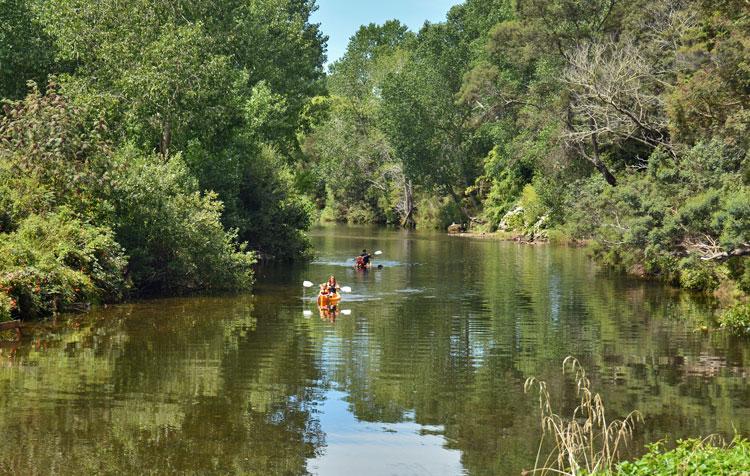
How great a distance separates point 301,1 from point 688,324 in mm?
61136

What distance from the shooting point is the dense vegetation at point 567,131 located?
31.2 m

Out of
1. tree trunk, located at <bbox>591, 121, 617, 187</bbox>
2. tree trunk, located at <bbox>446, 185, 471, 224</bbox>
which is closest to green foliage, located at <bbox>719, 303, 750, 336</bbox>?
tree trunk, located at <bbox>591, 121, 617, 187</bbox>

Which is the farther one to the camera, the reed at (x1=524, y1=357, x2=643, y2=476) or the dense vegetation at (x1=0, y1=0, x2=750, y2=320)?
the dense vegetation at (x1=0, y1=0, x2=750, y2=320)

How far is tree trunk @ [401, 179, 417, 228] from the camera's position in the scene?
101000 millimetres

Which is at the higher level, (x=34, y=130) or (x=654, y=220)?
(x=34, y=130)

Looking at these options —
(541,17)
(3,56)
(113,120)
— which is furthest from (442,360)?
(541,17)

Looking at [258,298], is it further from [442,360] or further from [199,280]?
[442,360]

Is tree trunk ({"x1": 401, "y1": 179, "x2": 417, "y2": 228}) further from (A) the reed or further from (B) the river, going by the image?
(A) the reed

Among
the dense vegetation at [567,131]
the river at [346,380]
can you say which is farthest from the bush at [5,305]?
the dense vegetation at [567,131]

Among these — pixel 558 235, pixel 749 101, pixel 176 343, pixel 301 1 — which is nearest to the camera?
pixel 176 343

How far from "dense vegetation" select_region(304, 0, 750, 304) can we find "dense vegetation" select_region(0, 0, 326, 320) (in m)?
Result: 17.2

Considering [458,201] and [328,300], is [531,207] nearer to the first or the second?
[458,201]

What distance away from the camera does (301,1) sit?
8344 centimetres

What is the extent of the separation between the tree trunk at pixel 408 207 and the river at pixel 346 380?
63003mm
